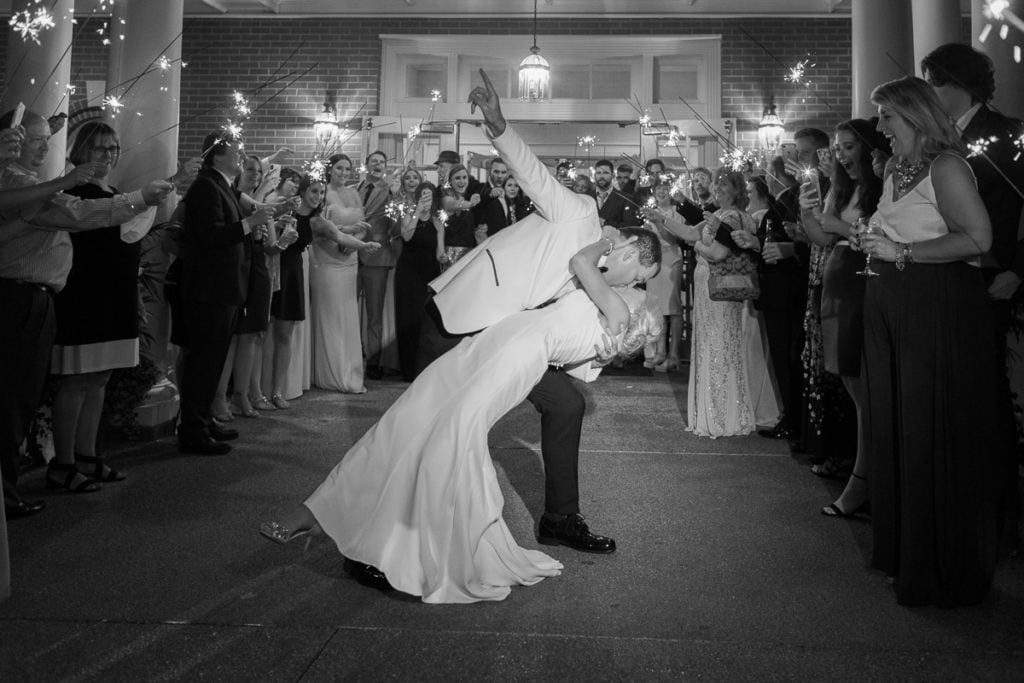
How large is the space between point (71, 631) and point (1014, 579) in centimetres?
316

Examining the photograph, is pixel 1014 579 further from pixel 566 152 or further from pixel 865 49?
pixel 566 152

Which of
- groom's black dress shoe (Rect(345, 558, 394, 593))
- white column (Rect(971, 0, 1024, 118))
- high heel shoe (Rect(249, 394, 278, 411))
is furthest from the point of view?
high heel shoe (Rect(249, 394, 278, 411))

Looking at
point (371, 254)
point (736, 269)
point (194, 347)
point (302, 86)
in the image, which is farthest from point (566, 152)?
point (194, 347)

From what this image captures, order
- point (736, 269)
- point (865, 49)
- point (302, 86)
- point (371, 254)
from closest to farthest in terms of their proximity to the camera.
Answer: point (736, 269), point (865, 49), point (371, 254), point (302, 86)

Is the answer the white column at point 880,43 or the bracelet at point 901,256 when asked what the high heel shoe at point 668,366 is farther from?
the bracelet at point 901,256

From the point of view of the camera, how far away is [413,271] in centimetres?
841

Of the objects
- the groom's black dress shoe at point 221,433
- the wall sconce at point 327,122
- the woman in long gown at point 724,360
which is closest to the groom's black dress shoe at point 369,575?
the groom's black dress shoe at point 221,433

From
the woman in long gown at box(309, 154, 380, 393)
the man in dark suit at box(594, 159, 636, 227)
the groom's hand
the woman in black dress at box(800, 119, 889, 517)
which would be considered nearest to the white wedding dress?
the groom's hand

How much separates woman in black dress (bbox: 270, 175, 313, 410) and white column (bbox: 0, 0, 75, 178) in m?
1.86

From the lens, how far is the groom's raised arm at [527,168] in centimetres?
331

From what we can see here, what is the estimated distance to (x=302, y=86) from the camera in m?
12.8

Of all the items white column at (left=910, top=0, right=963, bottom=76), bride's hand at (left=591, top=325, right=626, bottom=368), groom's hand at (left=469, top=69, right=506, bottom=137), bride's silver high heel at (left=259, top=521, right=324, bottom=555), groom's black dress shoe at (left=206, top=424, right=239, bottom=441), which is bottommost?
bride's silver high heel at (left=259, top=521, right=324, bottom=555)

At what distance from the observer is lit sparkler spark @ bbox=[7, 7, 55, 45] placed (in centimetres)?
475

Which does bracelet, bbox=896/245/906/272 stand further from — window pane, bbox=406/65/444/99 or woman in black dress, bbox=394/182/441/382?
window pane, bbox=406/65/444/99
